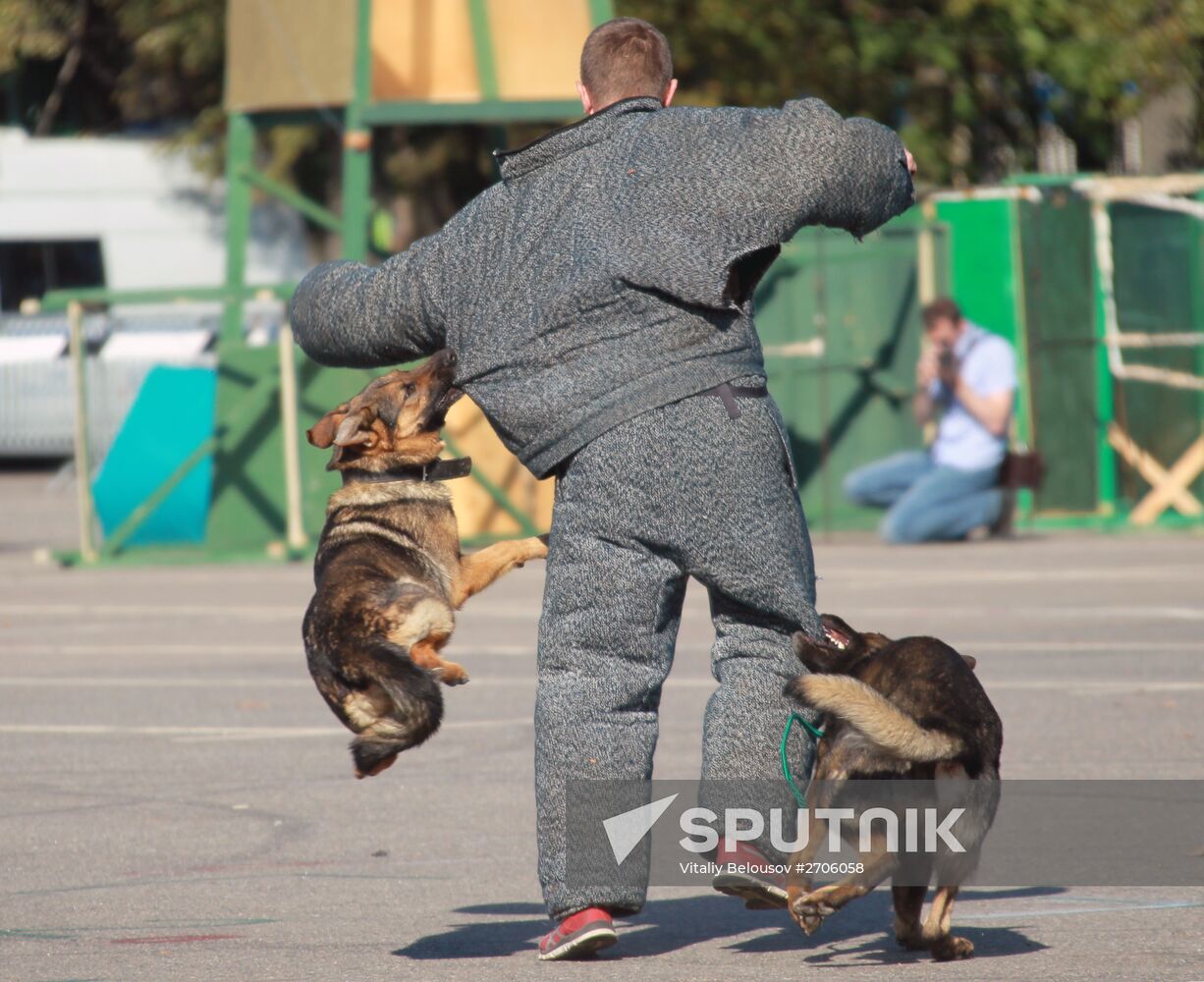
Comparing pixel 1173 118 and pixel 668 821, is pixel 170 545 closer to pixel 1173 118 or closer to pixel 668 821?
pixel 668 821

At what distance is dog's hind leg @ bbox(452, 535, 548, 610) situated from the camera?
20.1ft

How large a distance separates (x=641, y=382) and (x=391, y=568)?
1.21 m

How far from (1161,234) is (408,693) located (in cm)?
1217

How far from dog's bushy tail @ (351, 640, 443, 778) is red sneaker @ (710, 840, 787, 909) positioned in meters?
0.78

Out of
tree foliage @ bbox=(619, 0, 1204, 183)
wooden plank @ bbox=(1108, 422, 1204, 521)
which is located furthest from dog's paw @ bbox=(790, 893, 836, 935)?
tree foliage @ bbox=(619, 0, 1204, 183)

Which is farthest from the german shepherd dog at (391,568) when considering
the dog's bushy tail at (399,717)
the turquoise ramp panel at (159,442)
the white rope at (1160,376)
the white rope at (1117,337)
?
the white rope at (1160,376)

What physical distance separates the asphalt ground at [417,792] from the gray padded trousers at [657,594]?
0.45 meters

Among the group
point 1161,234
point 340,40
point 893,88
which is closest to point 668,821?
point 340,40

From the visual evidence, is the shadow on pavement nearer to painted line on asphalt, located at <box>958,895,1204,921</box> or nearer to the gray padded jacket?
painted line on asphalt, located at <box>958,895,1204,921</box>

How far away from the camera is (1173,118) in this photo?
91.2 ft

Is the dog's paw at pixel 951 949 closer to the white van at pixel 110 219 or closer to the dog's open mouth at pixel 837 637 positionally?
the dog's open mouth at pixel 837 637

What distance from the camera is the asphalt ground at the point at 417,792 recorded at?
4.83 meters

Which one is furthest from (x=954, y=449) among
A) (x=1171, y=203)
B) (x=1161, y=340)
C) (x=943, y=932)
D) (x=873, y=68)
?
(x=943, y=932)

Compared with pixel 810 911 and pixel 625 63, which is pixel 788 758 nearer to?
pixel 810 911
